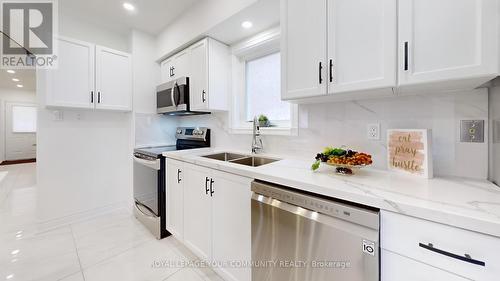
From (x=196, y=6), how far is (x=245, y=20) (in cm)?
74

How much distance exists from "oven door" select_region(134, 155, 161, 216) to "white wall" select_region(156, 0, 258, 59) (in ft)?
4.79

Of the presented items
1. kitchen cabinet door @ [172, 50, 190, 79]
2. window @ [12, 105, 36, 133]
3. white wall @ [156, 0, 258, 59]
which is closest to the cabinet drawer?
white wall @ [156, 0, 258, 59]

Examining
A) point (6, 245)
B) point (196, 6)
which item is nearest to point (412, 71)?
point (196, 6)

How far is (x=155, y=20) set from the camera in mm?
2518

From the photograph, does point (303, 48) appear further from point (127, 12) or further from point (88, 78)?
point (88, 78)

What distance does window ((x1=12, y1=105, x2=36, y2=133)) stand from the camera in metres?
6.68

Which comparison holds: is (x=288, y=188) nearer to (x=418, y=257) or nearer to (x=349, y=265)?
(x=349, y=265)

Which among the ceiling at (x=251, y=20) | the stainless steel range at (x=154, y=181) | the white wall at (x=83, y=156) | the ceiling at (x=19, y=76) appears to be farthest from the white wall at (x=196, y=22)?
the ceiling at (x=19, y=76)

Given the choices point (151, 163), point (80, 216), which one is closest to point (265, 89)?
point (151, 163)

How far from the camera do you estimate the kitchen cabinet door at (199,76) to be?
84.0 inches

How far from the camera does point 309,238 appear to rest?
954 mm

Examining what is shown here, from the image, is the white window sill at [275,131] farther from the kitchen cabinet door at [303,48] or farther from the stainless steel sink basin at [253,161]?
the kitchen cabinet door at [303,48]

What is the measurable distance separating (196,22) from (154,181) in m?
1.82

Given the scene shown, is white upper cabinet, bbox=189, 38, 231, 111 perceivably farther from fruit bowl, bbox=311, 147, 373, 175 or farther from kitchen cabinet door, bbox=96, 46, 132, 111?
fruit bowl, bbox=311, 147, 373, 175
